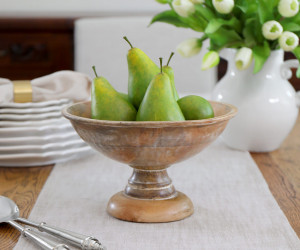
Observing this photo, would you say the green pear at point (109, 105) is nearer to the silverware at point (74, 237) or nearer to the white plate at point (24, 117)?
the silverware at point (74, 237)

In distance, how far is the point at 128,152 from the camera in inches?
26.4

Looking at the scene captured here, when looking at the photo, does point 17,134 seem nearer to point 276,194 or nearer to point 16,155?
point 16,155

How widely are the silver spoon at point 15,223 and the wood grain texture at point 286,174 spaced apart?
299mm

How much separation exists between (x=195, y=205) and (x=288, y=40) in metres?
0.39

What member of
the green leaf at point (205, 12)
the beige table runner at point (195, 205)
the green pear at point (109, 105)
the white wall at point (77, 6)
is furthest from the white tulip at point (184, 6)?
the white wall at point (77, 6)

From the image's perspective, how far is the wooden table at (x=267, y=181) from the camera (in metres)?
0.71

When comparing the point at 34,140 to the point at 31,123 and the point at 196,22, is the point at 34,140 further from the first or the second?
the point at 196,22

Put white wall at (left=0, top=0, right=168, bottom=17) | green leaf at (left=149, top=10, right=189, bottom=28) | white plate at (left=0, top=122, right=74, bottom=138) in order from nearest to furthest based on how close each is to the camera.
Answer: white plate at (left=0, top=122, right=74, bottom=138)
green leaf at (left=149, top=10, right=189, bottom=28)
white wall at (left=0, top=0, right=168, bottom=17)

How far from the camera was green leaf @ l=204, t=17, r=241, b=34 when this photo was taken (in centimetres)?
100

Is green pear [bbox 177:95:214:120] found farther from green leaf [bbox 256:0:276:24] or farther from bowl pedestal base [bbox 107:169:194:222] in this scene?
green leaf [bbox 256:0:276:24]

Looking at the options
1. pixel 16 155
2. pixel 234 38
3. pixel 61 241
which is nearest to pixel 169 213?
pixel 61 241

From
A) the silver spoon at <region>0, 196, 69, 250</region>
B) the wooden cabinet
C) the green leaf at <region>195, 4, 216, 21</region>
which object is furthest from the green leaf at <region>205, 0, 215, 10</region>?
the wooden cabinet

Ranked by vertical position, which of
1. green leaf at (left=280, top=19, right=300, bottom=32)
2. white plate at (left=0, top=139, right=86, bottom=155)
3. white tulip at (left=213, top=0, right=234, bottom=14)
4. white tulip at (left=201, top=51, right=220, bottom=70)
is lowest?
white plate at (left=0, top=139, right=86, bottom=155)

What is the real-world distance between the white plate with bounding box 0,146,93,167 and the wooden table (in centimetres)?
1
